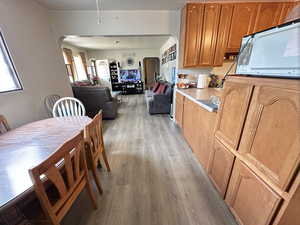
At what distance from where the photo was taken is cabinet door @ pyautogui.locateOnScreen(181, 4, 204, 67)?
87.9 inches

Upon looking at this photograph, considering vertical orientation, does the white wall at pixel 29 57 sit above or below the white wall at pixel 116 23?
below

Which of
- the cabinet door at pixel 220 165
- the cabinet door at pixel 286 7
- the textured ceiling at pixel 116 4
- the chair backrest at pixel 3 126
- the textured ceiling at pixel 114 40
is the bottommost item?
the cabinet door at pixel 220 165

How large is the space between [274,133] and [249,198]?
0.55 meters

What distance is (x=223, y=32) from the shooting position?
2328 millimetres

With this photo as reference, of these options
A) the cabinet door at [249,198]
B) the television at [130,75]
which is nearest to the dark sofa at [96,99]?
the cabinet door at [249,198]

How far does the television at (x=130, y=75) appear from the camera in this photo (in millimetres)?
7480

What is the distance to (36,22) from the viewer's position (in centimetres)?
228

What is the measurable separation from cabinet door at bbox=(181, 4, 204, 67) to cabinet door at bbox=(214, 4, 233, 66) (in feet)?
1.19

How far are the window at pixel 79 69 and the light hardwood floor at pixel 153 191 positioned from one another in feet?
16.8

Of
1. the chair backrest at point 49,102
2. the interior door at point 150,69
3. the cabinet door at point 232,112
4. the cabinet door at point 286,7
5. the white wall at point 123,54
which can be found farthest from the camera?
the interior door at point 150,69

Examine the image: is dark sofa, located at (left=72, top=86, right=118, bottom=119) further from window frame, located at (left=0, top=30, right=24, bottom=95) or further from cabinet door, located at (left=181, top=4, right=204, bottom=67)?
cabinet door, located at (left=181, top=4, right=204, bottom=67)

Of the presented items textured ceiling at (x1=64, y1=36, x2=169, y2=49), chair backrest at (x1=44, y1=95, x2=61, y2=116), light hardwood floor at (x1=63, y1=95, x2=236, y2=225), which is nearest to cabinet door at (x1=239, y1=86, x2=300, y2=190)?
light hardwood floor at (x1=63, y1=95, x2=236, y2=225)

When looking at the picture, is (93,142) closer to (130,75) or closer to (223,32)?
(223,32)

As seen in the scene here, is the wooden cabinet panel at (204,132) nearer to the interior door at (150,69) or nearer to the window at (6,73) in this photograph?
the window at (6,73)
